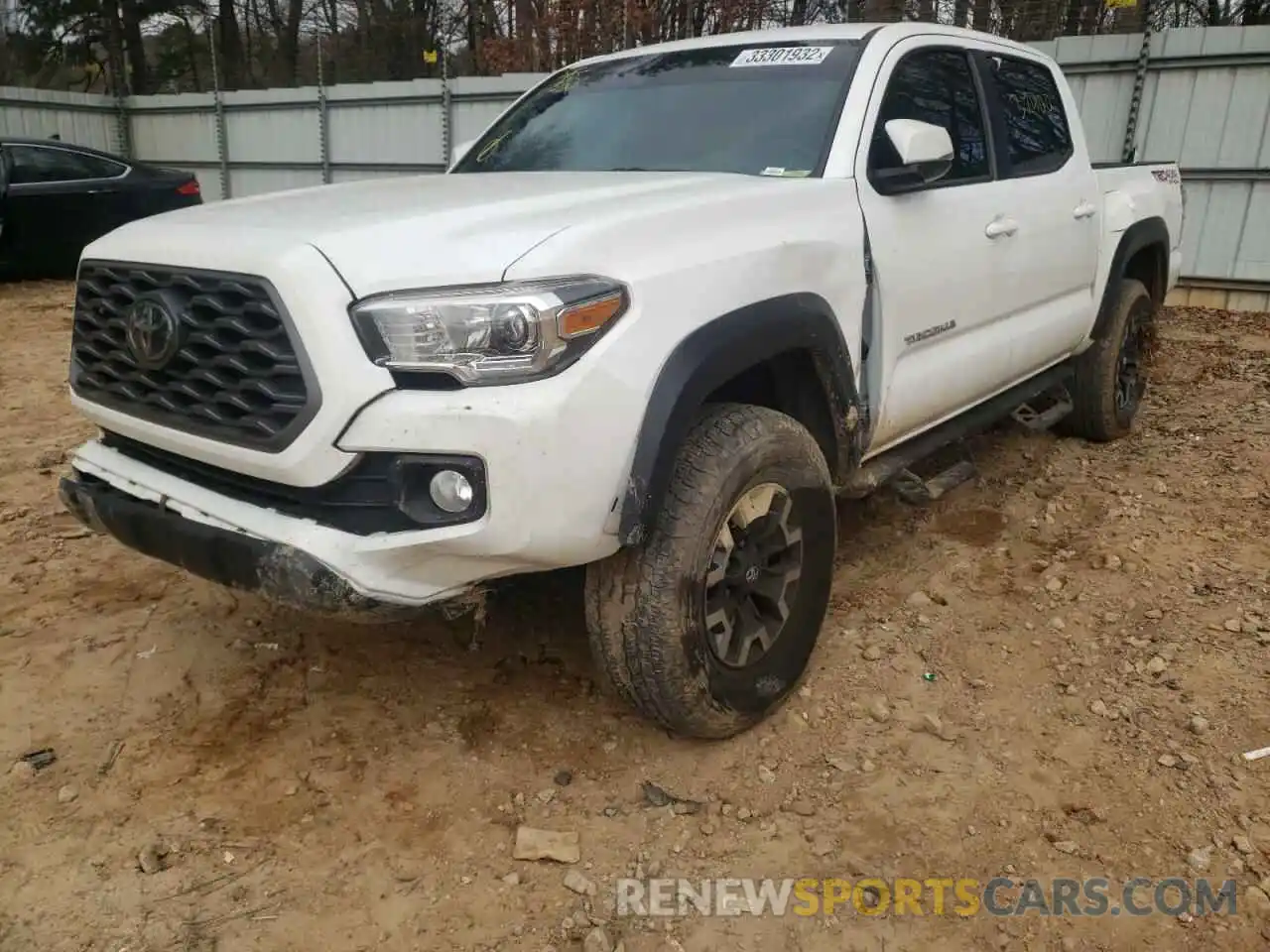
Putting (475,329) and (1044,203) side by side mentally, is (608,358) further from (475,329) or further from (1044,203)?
(1044,203)

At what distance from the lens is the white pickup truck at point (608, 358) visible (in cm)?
208

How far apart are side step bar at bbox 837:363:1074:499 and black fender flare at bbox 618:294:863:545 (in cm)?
21

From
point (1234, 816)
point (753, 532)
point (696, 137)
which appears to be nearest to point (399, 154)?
point (696, 137)

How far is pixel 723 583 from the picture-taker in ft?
8.49

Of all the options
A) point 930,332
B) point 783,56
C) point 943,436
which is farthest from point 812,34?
point 943,436

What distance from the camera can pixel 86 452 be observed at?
2.74m

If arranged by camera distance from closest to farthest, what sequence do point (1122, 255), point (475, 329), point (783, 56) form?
point (475, 329), point (783, 56), point (1122, 255)

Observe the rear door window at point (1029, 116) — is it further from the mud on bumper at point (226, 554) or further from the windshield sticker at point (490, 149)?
the mud on bumper at point (226, 554)

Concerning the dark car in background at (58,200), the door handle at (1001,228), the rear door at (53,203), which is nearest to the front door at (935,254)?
the door handle at (1001,228)

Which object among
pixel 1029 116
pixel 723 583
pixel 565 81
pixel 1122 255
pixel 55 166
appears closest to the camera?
pixel 723 583

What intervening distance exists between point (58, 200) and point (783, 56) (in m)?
8.70

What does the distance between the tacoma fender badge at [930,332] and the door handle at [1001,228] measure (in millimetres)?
411

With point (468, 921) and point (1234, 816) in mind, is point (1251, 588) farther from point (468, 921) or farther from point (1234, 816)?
point (468, 921)

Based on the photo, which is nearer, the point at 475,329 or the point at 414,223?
the point at 475,329
